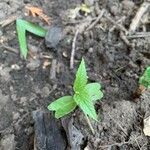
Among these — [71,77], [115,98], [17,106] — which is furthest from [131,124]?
[17,106]

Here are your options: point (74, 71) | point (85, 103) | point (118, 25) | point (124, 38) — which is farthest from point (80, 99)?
point (118, 25)

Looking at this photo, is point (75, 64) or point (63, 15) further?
point (63, 15)

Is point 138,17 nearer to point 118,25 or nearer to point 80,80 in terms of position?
point 118,25

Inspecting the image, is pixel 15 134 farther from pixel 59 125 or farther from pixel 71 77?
pixel 71 77

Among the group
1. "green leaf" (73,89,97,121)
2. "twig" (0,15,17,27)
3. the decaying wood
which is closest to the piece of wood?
the decaying wood

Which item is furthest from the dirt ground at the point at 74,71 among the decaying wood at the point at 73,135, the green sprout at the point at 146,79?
the green sprout at the point at 146,79

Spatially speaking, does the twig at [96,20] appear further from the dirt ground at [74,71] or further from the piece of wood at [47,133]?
the piece of wood at [47,133]
